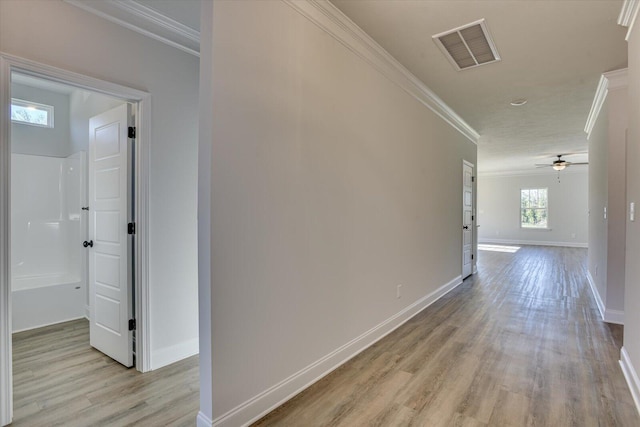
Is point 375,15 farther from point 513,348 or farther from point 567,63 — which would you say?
point 513,348

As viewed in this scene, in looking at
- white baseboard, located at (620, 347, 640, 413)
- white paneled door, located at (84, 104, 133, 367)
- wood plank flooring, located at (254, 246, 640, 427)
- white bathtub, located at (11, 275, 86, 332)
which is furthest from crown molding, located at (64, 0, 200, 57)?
white baseboard, located at (620, 347, 640, 413)

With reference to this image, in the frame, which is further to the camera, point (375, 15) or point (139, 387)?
point (375, 15)

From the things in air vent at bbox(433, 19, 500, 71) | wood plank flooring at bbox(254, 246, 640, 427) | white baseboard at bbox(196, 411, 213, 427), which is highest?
air vent at bbox(433, 19, 500, 71)

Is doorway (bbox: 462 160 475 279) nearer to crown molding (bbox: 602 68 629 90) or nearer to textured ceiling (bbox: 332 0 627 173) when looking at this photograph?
textured ceiling (bbox: 332 0 627 173)

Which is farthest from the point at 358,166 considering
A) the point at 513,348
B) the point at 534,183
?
the point at 534,183

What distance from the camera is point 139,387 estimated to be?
225 cm

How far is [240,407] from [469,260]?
5.33 metres

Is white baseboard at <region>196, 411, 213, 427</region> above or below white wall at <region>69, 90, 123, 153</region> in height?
below

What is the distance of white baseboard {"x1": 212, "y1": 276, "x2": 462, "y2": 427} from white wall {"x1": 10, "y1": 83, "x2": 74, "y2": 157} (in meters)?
4.24

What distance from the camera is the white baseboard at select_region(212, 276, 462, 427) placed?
1.77m

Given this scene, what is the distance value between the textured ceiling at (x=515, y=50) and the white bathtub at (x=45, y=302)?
165 inches

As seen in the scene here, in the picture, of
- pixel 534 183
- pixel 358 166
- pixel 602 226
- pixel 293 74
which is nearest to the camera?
pixel 293 74

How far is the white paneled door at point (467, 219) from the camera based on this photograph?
18.3 ft

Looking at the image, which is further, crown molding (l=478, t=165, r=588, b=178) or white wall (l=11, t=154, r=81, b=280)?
crown molding (l=478, t=165, r=588, b=178)
